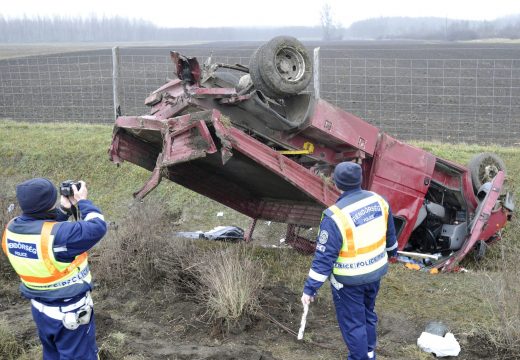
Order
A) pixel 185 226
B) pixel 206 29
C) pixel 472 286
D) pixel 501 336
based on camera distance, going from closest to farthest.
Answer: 1. pixel 501 336
2. pixel 472 286
3. pixel 185 226
4. pixel 206 29

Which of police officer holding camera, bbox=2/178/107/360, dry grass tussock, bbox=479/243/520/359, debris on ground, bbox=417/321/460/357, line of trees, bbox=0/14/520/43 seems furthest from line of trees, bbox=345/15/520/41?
police officer holding camera, bbox=2/178/107/360

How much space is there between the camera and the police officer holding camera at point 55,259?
145 inches

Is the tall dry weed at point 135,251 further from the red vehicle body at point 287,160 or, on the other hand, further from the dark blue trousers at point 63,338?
the dark blue trousers at point 63,338

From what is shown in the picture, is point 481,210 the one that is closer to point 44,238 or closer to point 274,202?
point 274,202

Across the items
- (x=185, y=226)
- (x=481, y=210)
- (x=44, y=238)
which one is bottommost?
(x=185, y=226)

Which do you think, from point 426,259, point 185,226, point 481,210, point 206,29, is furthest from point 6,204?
point 206,29

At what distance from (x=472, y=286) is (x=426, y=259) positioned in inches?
34.9

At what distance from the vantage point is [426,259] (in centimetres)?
662

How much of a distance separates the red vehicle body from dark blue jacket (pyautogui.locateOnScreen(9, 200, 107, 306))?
54.1 inches

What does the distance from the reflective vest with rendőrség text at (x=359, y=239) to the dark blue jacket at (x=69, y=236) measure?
1.46 m

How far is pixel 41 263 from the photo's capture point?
372cm

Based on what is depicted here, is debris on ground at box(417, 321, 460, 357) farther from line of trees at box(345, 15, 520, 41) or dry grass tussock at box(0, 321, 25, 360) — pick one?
line of trees at box(345, 15, 520, 41)

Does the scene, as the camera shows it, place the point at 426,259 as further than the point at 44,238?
Yes

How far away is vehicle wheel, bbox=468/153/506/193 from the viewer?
7.05 m
